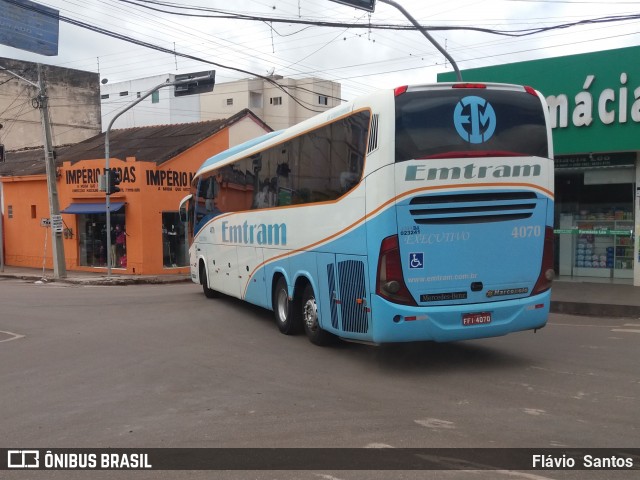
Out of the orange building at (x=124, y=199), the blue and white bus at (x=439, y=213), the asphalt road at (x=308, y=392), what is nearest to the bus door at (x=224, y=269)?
the asphalt road at (x=308, y=392)

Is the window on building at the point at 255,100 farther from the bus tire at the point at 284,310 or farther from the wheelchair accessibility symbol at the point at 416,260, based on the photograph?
the wheelchair accessibility symbol at the point at 416,260

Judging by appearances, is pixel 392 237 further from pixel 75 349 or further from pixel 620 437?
pixel 75 349

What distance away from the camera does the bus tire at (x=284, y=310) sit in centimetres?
1052

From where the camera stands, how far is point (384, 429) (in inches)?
221

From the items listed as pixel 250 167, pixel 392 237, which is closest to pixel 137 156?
pixel 250 167

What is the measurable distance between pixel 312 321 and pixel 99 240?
19.5 m

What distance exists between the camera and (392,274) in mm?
7336

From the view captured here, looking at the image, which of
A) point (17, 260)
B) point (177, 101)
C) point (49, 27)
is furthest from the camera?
point (177, 101)

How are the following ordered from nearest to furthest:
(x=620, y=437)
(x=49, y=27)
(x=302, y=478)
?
(x=302, y=478) < (x=620, y=437) < (x=49, y=27)

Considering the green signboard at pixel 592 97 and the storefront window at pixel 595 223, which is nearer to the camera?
the green signboard at pixel 592 97

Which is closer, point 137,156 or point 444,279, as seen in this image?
point 444,279

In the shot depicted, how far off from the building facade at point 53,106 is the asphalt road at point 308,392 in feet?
106

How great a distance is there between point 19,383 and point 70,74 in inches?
1515

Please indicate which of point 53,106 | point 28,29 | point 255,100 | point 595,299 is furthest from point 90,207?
point 255,100
